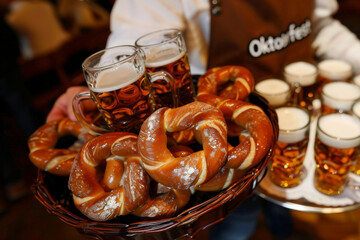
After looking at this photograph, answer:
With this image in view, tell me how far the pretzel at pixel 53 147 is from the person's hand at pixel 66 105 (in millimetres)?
50

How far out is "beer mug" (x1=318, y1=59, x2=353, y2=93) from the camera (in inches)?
51.4

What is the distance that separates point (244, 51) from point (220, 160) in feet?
2.59

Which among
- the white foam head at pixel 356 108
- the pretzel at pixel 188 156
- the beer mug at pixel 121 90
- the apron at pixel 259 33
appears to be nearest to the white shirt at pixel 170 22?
the apron at pixel 259 33

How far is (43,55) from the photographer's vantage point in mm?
2965

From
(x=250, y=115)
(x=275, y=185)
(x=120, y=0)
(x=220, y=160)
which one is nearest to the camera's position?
(x=220, y=160)

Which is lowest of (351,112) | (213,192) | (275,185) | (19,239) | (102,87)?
(19,239)

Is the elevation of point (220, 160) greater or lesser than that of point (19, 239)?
greater

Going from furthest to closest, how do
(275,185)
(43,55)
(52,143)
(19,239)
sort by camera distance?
(43,55), (19,239), (275,185), (52,143)

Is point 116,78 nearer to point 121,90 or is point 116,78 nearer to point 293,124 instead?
point 121,90

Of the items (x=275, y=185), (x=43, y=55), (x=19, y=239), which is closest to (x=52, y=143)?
(x=275, y=185)

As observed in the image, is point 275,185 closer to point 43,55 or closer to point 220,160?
point 220,160

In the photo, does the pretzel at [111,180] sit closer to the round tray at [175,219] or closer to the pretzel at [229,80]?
the round tray at [175,219]

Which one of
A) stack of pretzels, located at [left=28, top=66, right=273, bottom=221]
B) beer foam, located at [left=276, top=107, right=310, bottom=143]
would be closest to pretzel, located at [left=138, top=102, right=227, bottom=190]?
stack of pretzels, located at [left=28, top=66, right=273, bottom=221]

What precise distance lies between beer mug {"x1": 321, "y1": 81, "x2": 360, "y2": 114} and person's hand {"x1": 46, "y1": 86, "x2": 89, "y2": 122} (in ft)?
3.16
